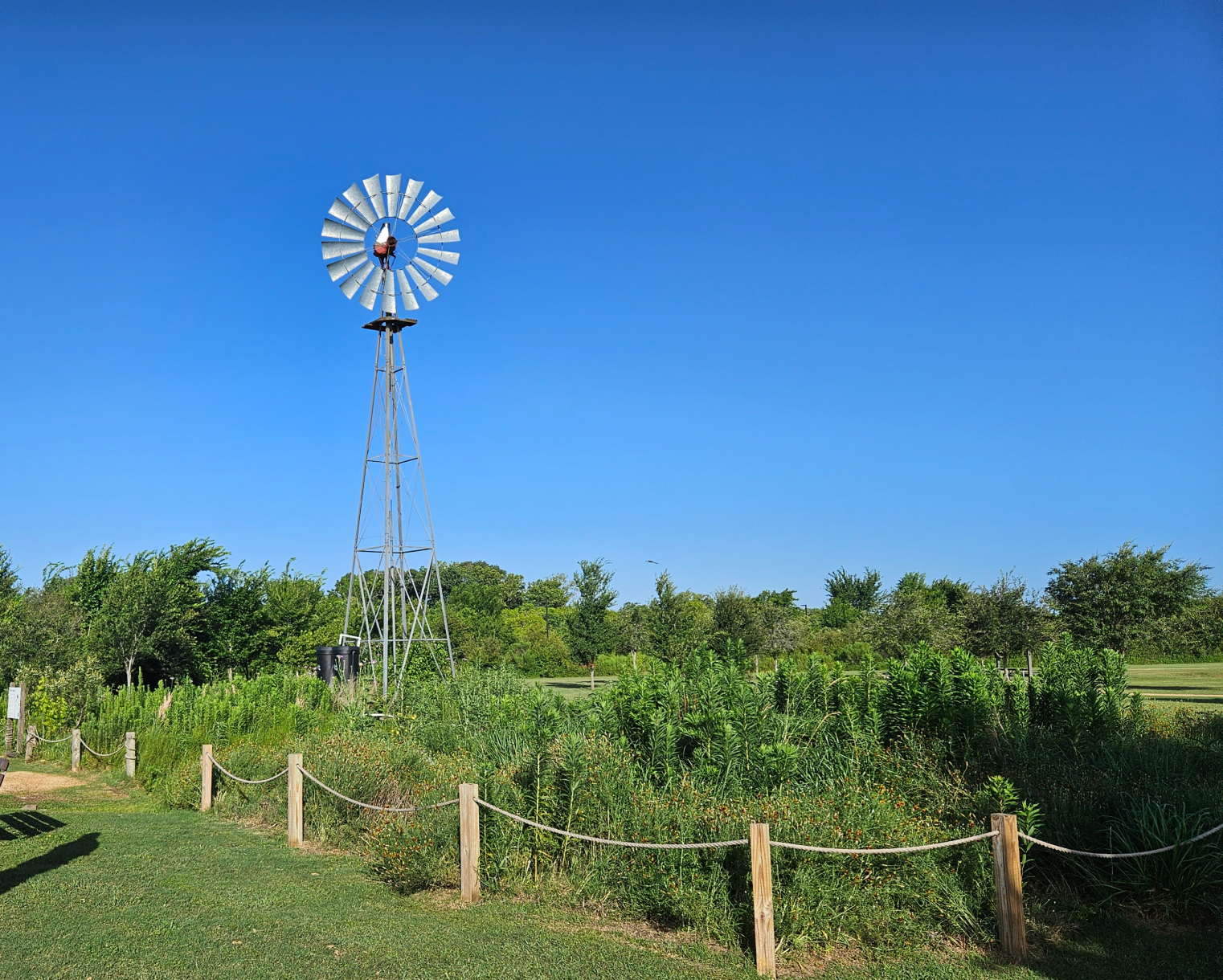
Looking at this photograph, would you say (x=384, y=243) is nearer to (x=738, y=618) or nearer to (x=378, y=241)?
(x=378, y=241)

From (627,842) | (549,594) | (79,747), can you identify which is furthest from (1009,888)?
(549,594)

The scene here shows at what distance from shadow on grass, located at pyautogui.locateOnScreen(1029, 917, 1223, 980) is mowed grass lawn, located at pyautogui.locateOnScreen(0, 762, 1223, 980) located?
0.02 m

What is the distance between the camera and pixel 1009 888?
21.0ft

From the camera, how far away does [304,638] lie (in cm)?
3397

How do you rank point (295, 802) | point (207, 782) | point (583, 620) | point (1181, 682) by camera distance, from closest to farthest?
point (295, 802) < point (207, 782) < point (1181, 682) < point (583, 620)

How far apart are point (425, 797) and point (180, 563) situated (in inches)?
1012

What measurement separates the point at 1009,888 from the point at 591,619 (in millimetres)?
33114

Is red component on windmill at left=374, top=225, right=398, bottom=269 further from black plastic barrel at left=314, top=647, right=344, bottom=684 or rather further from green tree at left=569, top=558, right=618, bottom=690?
green tree at left=569, top=558, right=618, bottom=690

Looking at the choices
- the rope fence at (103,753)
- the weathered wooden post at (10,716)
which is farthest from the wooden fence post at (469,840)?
the weathered wooden post at (10,716)

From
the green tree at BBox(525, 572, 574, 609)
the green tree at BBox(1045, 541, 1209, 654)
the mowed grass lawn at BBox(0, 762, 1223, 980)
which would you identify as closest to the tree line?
the green tree at BBox(1045, 541, 1209, 654)

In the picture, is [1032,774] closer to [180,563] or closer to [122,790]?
[122,790]

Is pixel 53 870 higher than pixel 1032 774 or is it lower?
lower

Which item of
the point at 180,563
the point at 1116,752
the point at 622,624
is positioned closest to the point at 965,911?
the point at 1116,752

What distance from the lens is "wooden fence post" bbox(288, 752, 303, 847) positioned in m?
10.5
